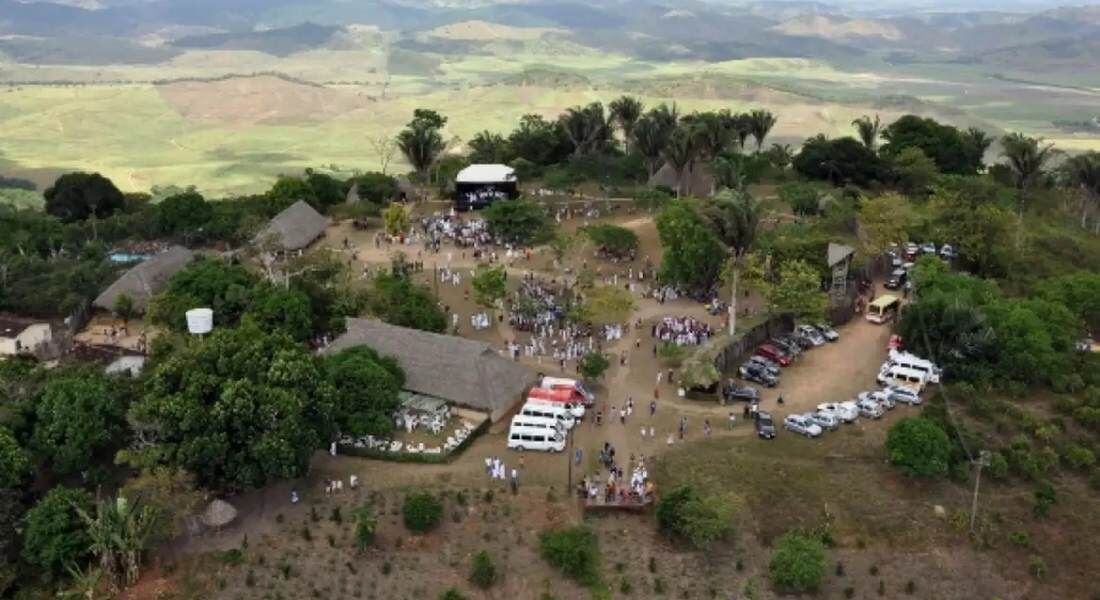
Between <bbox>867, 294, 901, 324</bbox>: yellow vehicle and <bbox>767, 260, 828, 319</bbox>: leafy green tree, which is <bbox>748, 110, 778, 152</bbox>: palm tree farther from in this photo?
<bbox>767, 260, 828, 319</bbox>: leafy green tree

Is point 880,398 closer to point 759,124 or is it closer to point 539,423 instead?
point 539,423

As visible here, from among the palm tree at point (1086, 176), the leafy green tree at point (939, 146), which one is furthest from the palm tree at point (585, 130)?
the palm tree at point (1086, 176)

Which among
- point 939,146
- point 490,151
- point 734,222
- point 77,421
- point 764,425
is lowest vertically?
point 764,425

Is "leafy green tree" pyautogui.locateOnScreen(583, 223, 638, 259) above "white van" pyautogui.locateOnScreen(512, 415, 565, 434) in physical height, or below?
above

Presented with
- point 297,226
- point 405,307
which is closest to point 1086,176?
point 405,307

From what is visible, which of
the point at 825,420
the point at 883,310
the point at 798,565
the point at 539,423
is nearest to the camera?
the point at 798,565

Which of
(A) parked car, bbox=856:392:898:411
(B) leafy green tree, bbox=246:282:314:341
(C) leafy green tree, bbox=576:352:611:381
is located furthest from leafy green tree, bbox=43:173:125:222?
(A) parked car, bbox=856:392:898:411

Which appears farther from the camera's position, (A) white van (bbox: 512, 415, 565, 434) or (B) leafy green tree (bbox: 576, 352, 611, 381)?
(B) leafy green tree (bbox: 576, 352, 611, 381)
